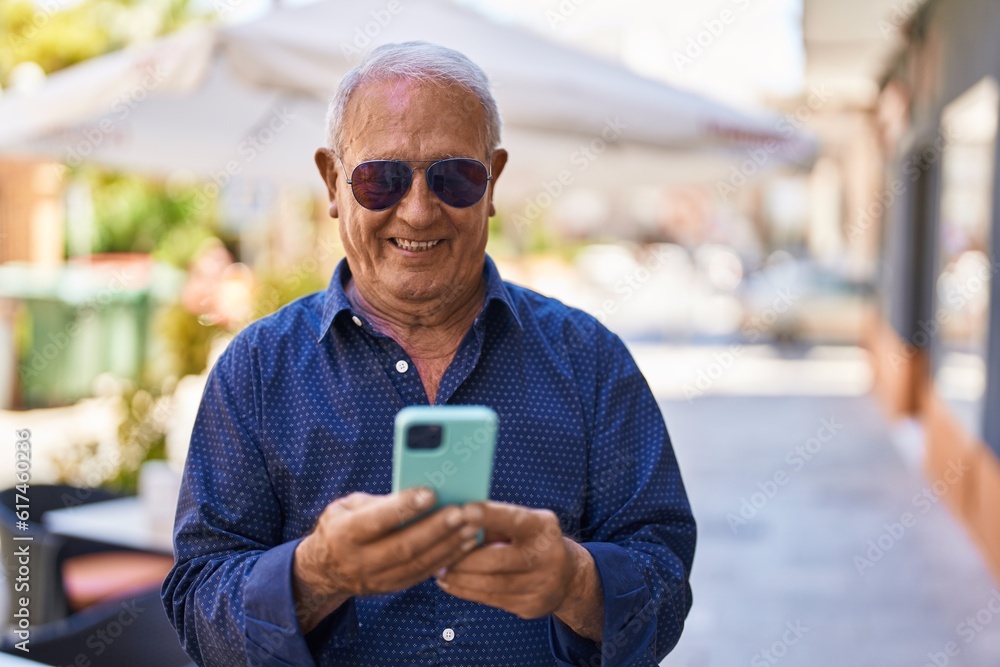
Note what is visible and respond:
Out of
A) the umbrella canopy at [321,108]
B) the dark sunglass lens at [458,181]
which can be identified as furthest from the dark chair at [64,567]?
the dark sunglass lens at [458,181]

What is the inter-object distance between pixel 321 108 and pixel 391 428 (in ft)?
12.9

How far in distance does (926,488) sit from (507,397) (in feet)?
22.7

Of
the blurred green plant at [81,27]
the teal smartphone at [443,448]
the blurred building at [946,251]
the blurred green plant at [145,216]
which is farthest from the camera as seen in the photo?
the blurred green plant at [145,216]

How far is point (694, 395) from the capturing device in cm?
1241

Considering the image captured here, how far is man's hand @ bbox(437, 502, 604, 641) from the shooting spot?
1333 millimetres

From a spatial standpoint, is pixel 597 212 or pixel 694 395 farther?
pixel 597 212

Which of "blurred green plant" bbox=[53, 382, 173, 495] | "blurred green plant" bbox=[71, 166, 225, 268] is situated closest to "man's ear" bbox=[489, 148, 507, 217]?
"blurred green plant" bbox=[53, 382, 173, 495]

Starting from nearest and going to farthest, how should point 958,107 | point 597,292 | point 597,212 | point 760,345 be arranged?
point 958,107, point 760,345, point 597,292, point 597,212

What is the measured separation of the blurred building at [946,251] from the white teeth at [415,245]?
478cm

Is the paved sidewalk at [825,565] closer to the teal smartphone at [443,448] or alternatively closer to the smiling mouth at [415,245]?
the smiling mouth at [415,245]

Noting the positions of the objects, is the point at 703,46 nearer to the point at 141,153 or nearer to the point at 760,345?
the point at 141,153

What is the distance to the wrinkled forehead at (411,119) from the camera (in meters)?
1.64

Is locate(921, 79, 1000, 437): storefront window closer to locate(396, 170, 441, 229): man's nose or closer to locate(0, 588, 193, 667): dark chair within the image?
locate(0, 588, 193, 667): dark chair

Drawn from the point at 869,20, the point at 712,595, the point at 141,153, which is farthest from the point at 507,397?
the point at 869,20
